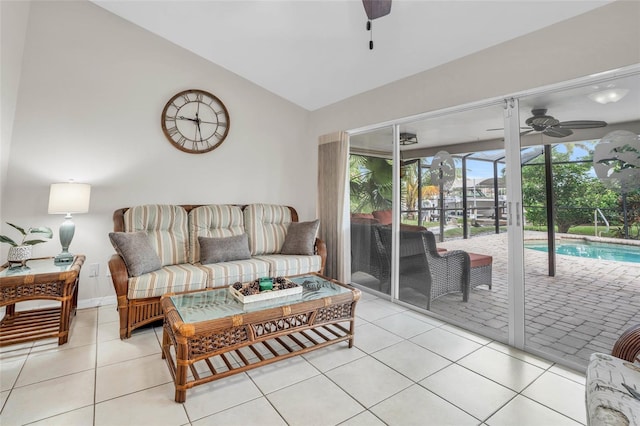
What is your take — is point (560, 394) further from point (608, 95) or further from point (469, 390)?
point (608, 95)

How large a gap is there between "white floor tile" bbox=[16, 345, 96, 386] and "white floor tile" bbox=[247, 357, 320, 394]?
45.4 inches

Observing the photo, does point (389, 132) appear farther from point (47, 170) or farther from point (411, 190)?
point (47, 170)

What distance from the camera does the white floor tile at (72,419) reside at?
148 cm

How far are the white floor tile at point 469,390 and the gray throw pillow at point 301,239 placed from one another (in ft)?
6.52

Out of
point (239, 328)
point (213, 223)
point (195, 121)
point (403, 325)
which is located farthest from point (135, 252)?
point (403, 325)

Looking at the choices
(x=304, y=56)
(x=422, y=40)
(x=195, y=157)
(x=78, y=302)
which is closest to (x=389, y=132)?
(x=422, y=40)

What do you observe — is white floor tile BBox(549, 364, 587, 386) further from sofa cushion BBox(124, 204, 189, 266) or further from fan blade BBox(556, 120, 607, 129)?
sofa cushion BBox(124, 204, 189, 266)

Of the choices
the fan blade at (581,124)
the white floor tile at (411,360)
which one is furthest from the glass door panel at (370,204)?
the fan blade at (581,124)

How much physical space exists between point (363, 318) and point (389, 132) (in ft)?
7.02

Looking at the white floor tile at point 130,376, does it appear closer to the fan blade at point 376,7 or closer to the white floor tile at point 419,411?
the white floor tile at point 419,411

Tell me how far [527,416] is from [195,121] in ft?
13.3

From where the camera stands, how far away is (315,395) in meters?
1.74

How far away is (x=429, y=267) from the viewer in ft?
9.98

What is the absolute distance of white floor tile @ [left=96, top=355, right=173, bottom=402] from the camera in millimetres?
1753
